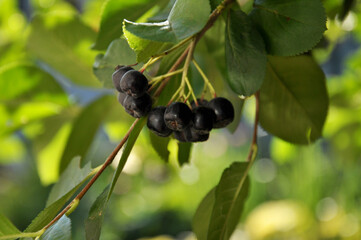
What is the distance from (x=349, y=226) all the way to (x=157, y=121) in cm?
143

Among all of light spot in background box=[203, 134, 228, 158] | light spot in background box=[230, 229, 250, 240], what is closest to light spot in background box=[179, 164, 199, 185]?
light spot in background box=[203, 134, 228, 158]

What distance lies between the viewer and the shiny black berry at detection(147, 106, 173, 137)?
0.84 feet

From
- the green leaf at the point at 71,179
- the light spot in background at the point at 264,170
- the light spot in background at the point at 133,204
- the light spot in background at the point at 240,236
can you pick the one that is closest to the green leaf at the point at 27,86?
the green leaf at the point at 71,179

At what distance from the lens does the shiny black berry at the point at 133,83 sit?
242 millimetres

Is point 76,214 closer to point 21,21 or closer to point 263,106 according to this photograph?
point 21,21

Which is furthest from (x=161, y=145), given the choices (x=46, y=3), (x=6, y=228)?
(x=46, y=3)

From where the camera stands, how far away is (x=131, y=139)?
0.83 ft

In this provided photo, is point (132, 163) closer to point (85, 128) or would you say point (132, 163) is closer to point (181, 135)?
point (85, 128)

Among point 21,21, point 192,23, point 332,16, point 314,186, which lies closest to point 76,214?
point 314,186

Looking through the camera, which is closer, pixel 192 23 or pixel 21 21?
pixel 192 23

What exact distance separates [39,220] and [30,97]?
0.73 feet

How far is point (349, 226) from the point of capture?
1514 millimetres

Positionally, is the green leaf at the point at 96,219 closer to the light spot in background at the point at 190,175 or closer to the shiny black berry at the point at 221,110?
the shiny black berry at the point at 221,110

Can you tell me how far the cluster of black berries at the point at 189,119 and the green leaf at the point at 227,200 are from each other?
0.05m
